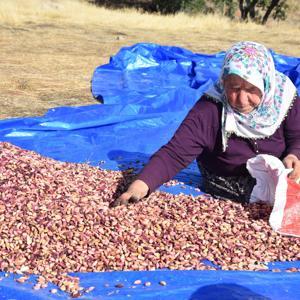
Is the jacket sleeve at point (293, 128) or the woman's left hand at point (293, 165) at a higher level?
the jacket sleeve at point (293, 128)

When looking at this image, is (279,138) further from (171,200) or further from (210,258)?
(210,258)

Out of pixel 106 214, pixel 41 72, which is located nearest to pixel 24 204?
pixel 106 214

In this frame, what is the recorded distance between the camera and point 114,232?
8.30 feet

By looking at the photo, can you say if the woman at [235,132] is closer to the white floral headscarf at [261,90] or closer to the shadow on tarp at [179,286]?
the white floral headscarf at [261,90]

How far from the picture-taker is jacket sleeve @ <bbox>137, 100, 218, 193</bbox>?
9.61 ft

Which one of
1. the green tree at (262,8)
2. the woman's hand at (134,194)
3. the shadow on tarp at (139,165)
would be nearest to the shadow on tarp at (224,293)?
the woman's hand at (134,194)

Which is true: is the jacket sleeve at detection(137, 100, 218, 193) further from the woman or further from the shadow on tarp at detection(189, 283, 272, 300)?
the shadow on tarp at detection(189, 283, 272, 300)

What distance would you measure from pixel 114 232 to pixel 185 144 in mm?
719

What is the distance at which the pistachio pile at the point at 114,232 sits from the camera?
239cm

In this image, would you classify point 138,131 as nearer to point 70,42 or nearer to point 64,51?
point 64,51

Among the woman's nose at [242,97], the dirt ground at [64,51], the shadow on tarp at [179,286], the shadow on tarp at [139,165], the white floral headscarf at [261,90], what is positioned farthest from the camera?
→ the dirt ground at [64,51]

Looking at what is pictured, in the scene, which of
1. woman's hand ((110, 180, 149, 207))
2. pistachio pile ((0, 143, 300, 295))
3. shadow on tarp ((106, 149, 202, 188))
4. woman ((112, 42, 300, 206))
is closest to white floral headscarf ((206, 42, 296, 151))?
woman ((112, 42, 300, 206))

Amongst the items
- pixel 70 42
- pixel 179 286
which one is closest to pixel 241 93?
pixel 179 286

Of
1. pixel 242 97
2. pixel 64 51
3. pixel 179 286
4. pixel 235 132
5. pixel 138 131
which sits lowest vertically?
pixel 179 286
